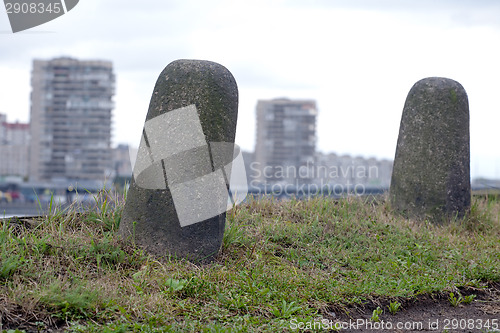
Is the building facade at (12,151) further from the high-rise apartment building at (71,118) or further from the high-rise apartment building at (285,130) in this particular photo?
the high-rise apartment building at (285,130)

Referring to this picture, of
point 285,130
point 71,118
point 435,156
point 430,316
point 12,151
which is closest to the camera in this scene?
point 430,316

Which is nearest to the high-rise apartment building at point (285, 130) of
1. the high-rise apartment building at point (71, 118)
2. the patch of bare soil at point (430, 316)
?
the high-rise apartment building at point (71, 118)

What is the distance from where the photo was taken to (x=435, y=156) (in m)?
6.89

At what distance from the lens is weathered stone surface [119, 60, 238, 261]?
437 cm

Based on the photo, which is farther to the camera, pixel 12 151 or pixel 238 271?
pixel 12 151

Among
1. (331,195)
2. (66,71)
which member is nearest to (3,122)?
(66,71)

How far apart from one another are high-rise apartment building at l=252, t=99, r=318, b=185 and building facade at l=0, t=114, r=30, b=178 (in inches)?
1493

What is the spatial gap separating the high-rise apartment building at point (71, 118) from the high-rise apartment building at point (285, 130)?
2542cm

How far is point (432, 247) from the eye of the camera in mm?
5727

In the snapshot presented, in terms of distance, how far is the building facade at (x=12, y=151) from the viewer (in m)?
81.8

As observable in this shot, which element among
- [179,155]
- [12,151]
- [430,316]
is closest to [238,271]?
[179,155]

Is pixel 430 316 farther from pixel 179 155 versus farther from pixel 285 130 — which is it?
pixel 285 130

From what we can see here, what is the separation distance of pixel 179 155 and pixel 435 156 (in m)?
3.95

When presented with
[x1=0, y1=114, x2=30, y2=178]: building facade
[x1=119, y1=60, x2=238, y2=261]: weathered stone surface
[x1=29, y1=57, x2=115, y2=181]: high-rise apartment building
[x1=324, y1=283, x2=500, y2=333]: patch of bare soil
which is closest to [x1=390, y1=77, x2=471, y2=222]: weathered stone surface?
[x1=324, y1=283, x2=500, y2=333]: patch of bare soil
